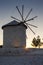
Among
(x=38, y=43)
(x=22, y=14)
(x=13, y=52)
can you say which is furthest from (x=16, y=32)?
(x=38, y=43)

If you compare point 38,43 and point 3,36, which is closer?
point 3,36

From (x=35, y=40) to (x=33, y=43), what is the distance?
1.35 metres

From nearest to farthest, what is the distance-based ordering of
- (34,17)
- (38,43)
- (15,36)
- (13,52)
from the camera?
(13,52) < (15,36) < (34,17) < (38,43)

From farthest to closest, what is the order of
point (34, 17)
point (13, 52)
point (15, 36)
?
point (34, 17) < point (15, 36) < point (13, 52)

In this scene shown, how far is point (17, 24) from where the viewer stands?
35.6m

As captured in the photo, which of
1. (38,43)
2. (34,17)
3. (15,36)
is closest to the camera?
(15,36)

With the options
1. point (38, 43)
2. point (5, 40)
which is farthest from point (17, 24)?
point (38, 43)

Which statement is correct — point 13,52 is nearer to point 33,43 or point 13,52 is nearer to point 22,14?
point 22,14

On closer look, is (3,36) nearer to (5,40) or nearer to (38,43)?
(5,40)

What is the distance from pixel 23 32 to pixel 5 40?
11.8 feet

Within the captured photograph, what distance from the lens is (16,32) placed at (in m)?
Answer: 35.2

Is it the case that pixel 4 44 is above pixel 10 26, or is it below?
below

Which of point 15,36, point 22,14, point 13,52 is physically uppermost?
point 22,14

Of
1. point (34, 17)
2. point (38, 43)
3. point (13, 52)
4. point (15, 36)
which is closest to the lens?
point (13, 52)
